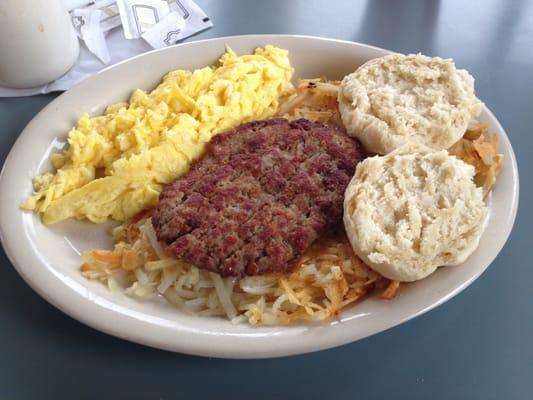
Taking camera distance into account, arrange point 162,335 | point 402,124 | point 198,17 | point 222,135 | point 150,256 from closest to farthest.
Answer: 1. point 162,335
2. point 150,256
3. point 402,124
4. point 222,135
5. point 198,17

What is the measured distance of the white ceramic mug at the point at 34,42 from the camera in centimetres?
229

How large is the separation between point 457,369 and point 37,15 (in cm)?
212

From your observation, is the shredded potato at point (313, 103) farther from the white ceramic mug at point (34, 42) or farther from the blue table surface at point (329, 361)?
the white ceramic mug at point (34, 42)

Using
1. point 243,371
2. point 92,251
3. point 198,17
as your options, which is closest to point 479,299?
point 243,371

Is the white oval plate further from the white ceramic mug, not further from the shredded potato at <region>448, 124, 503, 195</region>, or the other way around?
the white ceramic mug

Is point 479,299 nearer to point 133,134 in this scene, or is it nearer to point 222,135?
point 222,135

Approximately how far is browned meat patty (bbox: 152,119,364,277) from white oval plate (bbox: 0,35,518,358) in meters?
0.21

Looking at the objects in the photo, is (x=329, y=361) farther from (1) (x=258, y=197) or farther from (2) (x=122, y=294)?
(2) (x=122, y=294)

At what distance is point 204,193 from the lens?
6.14 feet

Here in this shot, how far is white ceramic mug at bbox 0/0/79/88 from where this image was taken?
7.52ft

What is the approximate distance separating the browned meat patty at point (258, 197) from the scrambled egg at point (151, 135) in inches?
3.9

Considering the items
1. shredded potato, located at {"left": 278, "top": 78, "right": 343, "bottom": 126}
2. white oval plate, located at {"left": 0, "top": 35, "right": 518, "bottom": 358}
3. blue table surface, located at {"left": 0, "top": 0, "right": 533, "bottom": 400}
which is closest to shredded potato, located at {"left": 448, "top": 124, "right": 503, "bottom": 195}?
white oval plate, located at {"left": 0, "top": 35, "right": 518, "bottom": 358}

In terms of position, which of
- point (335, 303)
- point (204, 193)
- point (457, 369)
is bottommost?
point (457, 369)

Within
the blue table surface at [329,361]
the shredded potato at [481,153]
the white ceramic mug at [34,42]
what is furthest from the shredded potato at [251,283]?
the white ceramic mug at [34,42]
